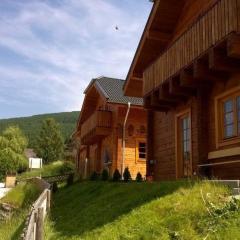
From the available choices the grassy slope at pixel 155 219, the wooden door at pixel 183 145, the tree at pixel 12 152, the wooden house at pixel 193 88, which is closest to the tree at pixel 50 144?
the tree at pixel 12 152

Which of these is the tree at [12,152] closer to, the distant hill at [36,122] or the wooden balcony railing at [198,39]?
the wooden balcony railing at [198,39]

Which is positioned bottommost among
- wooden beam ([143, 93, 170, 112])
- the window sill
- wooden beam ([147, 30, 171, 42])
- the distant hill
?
the window sill

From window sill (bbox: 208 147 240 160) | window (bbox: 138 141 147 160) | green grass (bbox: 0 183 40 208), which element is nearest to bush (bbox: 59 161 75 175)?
green grass (bbox: 0 183 40 208)

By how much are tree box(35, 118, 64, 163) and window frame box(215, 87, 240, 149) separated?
68.5 metres

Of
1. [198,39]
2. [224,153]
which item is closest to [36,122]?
[198,39]

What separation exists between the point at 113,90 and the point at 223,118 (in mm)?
14986

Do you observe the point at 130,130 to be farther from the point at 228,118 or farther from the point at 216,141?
the point at 228,118

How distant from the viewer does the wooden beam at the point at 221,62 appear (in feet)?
35.9

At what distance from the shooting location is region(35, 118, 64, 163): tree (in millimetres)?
80312

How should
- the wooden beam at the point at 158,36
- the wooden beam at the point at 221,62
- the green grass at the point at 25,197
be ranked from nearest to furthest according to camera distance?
1. the wooden beam at the point at 221,62
2. the wooden beam at the point at 158,36
3. the green grass at the point at 25,197

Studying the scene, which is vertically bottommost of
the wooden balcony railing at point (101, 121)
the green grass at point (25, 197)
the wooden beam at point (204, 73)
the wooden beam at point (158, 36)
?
the green grass at point (25, 197)

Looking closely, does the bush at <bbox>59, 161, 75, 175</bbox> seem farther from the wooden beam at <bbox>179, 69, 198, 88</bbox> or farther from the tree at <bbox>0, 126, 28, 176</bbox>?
the wooden beam at <bbox>179, 69, 198, 88</bbox>

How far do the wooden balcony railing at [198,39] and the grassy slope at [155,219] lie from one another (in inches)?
147

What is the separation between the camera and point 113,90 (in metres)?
26.9
